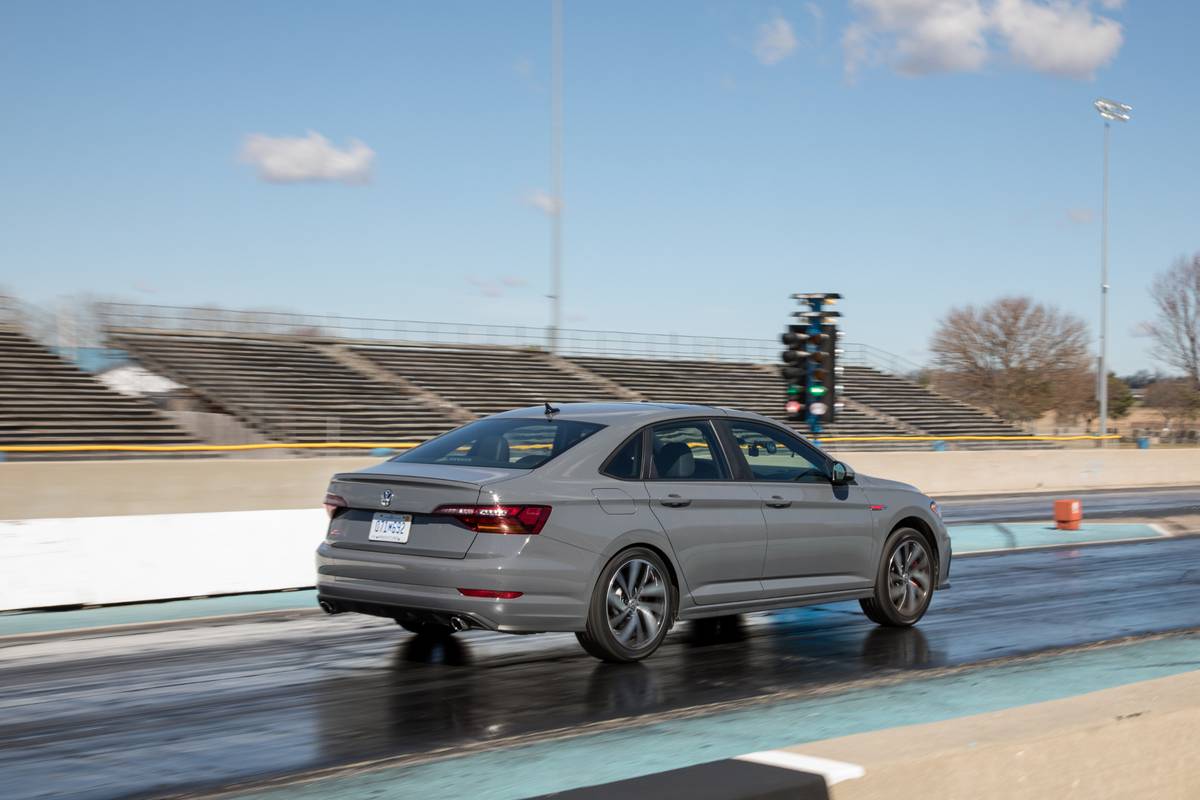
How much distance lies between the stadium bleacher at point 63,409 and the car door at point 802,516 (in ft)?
79.7

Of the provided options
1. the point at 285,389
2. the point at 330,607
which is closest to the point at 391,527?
the point at 330,607

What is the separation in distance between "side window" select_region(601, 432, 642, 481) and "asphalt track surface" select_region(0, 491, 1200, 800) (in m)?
1.21

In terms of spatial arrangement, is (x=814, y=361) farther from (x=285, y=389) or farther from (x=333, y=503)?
(x=285, y=389)

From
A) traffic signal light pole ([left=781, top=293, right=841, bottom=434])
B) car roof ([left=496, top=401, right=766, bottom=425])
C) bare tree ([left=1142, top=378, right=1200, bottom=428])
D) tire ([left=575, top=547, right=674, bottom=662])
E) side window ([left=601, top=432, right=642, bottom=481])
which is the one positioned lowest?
tire ([left=575, top=547, right=674, bottom=662])

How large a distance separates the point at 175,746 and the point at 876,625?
19.3 ft

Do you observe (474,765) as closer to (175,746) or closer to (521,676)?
(175,746)

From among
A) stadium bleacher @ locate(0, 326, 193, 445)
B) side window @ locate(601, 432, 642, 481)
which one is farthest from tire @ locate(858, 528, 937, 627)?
stadium bleacher @ locate(0, 326, 193, 445)

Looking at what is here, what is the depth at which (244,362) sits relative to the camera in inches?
1644

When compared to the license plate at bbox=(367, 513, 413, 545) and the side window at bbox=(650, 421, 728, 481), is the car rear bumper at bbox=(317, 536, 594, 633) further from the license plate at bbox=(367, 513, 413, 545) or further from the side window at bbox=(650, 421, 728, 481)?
the side window at bbox=(650, 421, 728, 481)

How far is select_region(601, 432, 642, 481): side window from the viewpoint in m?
8.56

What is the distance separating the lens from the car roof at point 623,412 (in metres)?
8.95

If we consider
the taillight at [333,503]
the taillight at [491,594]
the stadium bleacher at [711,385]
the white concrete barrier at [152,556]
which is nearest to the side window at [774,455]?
the taillight at [491,594]

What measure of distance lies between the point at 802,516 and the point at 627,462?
5.17 ft

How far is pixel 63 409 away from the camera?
104ft
